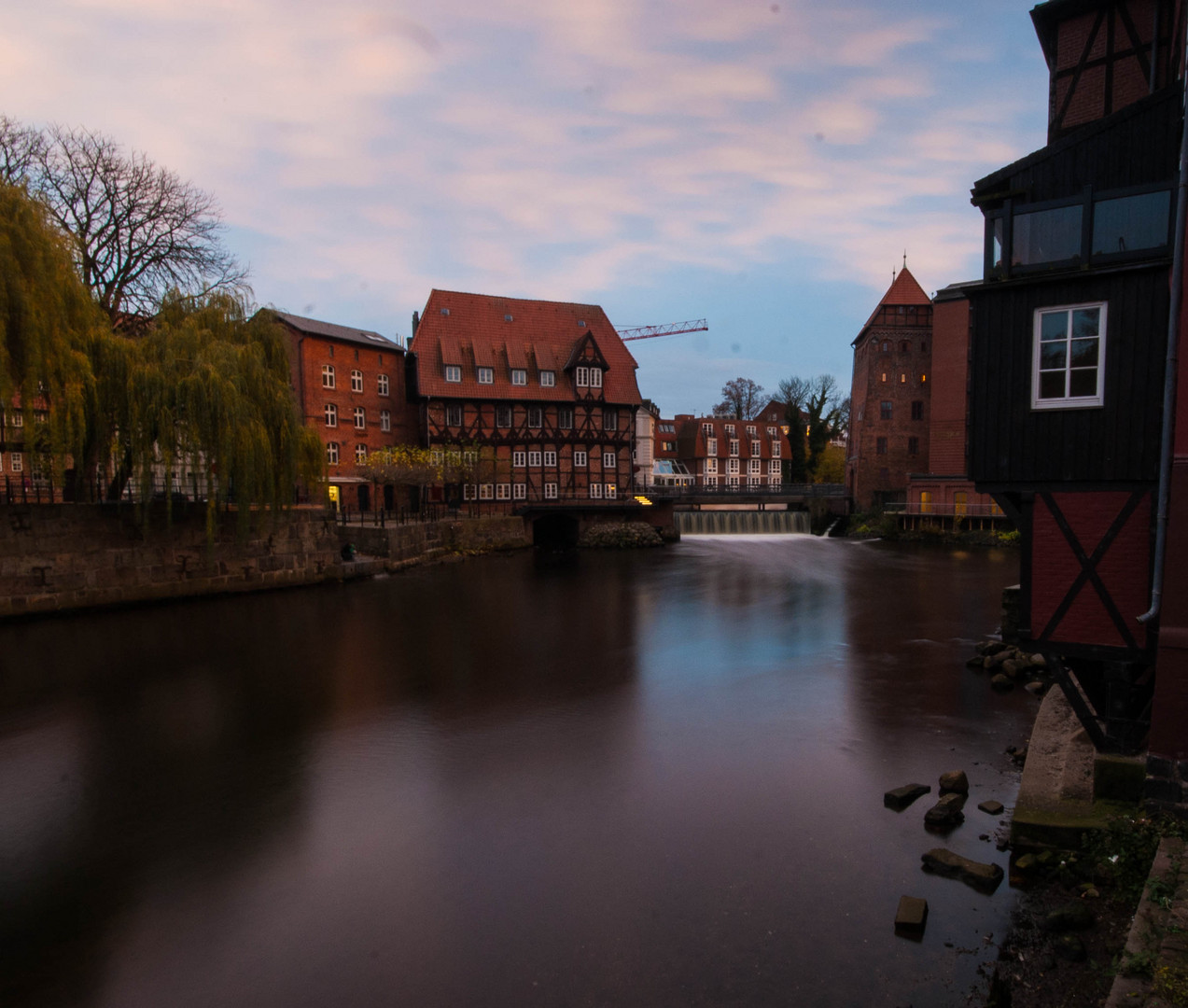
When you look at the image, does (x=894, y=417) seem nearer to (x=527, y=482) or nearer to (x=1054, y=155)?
(x=527, y=482)

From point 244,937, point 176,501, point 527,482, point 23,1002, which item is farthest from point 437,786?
point 527,482

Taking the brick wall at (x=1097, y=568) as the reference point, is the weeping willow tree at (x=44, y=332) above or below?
above

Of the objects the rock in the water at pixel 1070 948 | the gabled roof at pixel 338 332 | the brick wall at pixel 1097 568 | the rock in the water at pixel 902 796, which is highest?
the gabled roof at pixel 338 332

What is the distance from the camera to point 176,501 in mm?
18672

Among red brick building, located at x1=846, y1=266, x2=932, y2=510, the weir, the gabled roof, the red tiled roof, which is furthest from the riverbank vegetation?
red brick building, located at x1=846, y1=266, x2=932, y2=510

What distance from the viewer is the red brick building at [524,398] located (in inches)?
1410

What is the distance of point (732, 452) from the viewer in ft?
199

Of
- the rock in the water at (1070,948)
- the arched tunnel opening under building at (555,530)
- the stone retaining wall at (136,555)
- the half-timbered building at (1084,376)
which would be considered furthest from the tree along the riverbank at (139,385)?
the arched tunnel opening under building at (555,530)

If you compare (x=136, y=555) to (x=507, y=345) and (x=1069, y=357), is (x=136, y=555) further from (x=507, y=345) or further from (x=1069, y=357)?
(x=507, y=345)

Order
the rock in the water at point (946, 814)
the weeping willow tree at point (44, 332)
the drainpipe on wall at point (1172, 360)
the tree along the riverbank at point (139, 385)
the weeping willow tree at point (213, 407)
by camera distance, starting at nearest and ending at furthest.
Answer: the drainpipe on wall at point (1172, 360)
the rock in the water at point (946, 814)
the weeping willow tree at point (44, 332)
the tree along the riverbank at point (139, 385)
the weeping willow tree at point (213, 407)

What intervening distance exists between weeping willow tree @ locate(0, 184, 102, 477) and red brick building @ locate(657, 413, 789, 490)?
48.5 meters

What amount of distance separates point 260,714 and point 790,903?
8052 mm

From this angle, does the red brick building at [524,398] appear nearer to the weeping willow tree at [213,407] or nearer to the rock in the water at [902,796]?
the weeping willow tree at [213,407]

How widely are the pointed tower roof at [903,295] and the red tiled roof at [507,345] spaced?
16.3 meters
